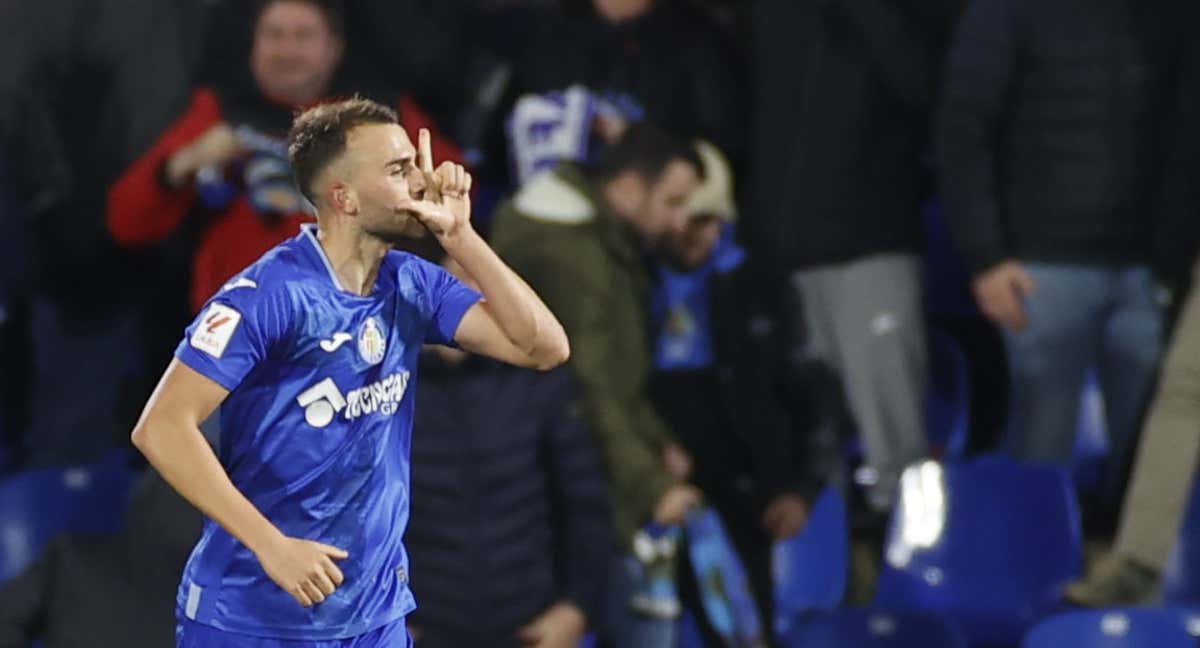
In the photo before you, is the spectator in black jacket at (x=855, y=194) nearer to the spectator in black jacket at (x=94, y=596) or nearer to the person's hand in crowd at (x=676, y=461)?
the person's hand in crowd at (x=676, y=461)

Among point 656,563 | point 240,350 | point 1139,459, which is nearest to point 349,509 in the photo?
point 240,350

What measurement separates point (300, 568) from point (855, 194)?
3.18 meters

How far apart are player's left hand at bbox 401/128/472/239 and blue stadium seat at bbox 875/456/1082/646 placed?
250 centimetres

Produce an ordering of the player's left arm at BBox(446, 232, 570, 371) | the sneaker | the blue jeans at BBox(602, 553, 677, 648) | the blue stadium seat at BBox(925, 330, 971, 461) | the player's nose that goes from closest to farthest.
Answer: the player's nose
the player's left arm at BBox(446, 232, 570, 371)
the sneaker
the blue jeans at BBox(602, 553, 677, 648)
the blue stadium seat at BBox(925, 330, 971, 461)

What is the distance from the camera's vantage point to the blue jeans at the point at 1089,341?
619 cm

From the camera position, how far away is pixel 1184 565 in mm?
5871

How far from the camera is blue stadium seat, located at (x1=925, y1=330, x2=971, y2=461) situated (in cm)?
684

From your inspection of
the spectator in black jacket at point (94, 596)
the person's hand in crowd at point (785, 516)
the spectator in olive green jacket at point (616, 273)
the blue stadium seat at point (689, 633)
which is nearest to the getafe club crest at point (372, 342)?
the spectator in black jacket at point (94, 596)

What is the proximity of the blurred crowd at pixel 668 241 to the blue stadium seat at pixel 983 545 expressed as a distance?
0.15 m

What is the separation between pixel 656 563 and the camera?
611 centimetres

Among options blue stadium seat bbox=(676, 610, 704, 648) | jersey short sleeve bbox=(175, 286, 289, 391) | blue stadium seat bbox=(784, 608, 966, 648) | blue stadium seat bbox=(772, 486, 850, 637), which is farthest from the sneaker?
jersey short sleeve bbox=(175, 286, 289, 391)

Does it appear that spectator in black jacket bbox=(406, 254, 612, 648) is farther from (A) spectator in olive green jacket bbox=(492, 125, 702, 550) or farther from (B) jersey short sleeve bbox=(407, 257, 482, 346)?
(B) jersey short sleeve bbox=(407, 257, 482, 346)

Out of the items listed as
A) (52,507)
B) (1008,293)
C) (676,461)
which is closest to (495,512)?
(676,461)

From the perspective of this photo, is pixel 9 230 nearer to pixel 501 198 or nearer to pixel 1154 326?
pixel 501 198
